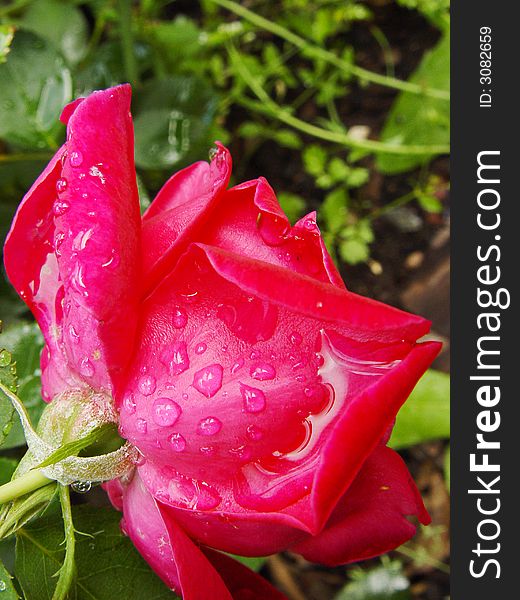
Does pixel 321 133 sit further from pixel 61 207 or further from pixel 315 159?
pixel 61 207

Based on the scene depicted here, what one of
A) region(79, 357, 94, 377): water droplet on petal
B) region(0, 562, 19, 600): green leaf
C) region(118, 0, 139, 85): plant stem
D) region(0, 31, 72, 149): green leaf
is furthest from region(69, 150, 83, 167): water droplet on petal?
region(118, 0, 139, 85): plant stem

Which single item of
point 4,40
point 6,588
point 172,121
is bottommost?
point 6,588

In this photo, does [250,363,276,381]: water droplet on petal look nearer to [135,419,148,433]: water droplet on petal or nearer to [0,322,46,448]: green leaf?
[135,419,148,433]: water droplet on petal

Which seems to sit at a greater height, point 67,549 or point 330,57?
point 330,57

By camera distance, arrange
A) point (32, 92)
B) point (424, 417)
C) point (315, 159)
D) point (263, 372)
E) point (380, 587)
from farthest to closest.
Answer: point (315, 159) < point (424, 417) < point (380, 587) < point (32, 92) < point (263, 372)

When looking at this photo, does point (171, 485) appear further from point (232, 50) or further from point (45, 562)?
point (232, 50)

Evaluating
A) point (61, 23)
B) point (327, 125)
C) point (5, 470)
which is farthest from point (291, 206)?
point (5, 470)

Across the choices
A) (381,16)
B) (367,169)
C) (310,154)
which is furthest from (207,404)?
(381,16)
